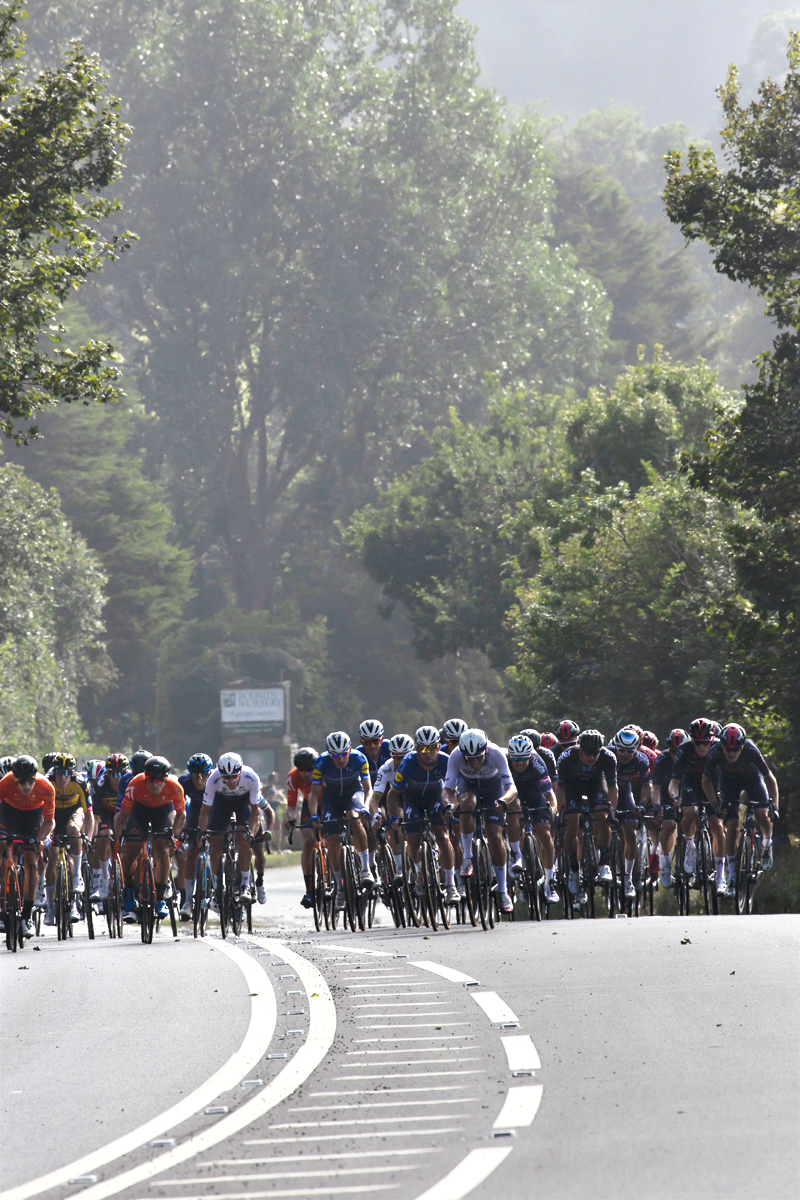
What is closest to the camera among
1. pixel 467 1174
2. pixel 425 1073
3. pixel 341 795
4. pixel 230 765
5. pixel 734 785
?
pixel 467 1174

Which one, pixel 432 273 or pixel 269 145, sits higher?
pixel 269 145

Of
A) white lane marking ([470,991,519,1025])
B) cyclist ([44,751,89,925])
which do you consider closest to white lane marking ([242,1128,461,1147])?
white lane marking ([470,991,519,1025])

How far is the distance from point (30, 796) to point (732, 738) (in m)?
6.94

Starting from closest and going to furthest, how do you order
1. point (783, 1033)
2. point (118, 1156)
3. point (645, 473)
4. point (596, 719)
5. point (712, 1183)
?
1. point (712, 1183)
2. point (118, 1156)
3. point (783, 1033)
4. point (596, 719)
5. point (645, 473)

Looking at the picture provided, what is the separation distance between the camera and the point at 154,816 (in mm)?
17328

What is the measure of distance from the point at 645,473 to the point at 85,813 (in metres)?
22.1

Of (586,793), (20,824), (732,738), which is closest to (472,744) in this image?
(586,793)

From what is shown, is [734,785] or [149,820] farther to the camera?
[734,785]

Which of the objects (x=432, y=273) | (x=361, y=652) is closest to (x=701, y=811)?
(x=361, y=652)

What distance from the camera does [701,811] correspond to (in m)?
18.0

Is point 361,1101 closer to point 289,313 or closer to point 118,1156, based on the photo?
point 118,1156

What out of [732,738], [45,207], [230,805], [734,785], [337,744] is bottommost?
[734,785]

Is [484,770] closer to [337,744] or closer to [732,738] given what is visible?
[337,744]

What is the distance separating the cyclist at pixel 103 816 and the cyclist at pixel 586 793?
513cm
